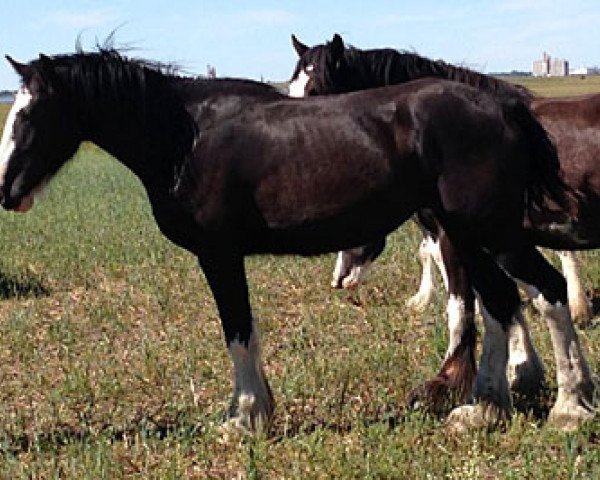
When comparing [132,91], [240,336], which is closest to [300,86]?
[132,91]

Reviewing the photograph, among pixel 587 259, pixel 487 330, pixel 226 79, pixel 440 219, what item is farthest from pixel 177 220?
pixel 587 259

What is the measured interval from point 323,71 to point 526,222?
1772mm

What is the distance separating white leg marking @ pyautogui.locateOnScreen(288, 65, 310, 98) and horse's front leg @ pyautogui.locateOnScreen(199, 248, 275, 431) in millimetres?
1972

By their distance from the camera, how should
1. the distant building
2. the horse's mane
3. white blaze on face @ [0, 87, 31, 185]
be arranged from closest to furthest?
white blaze on face @ [0, 87, 31, 185] < the horse's mane < the distant building

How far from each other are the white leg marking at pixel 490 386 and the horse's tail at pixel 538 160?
67cm

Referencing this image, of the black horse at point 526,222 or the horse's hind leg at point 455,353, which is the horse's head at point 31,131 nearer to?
the black horse at point 526,222

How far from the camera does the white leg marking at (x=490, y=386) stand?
15.0ft

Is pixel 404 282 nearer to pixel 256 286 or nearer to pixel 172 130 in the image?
pixel 256 286

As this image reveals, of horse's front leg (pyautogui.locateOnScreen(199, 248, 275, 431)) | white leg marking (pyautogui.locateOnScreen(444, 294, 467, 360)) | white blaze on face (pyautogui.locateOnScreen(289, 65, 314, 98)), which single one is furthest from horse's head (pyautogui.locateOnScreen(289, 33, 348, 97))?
horse's front leg (pyautogui.locateOnScreen(199, 248, 275, 431))

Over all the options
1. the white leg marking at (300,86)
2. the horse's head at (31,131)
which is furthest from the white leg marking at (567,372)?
the horse's head at (31,131)

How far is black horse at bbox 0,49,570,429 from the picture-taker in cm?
433

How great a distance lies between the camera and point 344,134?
438 centimetres

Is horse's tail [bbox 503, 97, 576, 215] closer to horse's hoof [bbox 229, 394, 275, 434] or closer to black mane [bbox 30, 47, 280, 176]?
black mane [bbox 30, 47, 280, 176]

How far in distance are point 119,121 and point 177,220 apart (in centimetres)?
59
